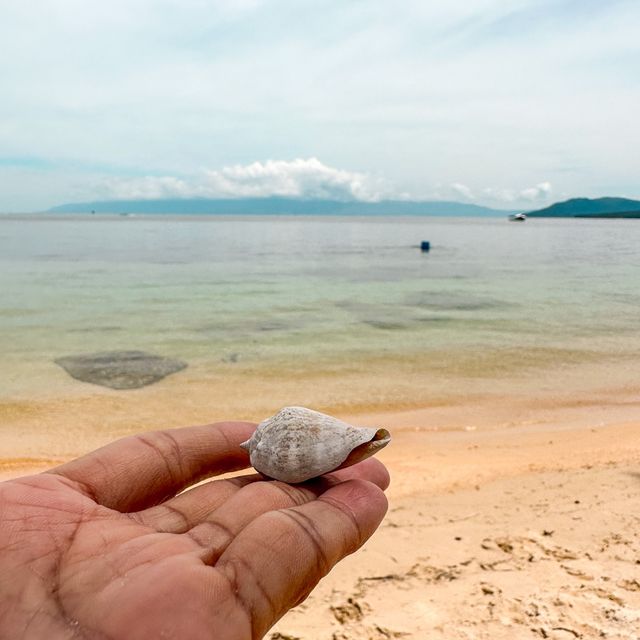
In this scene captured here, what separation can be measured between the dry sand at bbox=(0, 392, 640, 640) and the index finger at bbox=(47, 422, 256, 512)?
1.69 m

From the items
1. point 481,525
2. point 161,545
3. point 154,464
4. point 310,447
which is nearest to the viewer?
point 161,545

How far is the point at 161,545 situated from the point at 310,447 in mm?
1201

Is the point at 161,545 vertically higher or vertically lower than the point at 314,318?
higher

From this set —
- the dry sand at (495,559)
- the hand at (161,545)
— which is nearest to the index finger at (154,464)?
the hand at (161,545)

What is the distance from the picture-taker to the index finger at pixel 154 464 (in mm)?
3686

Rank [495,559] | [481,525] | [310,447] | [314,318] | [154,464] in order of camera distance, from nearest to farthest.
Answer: [310,447] < [154,464] < [495,559] < [481,525] < [314,318]

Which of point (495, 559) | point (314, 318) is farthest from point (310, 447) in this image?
point (314, 318)

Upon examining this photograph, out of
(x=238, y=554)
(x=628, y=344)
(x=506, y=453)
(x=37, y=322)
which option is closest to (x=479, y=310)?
(x=628, y=344)

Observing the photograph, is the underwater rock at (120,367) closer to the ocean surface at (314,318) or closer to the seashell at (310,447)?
the ocean surface at (314,318)

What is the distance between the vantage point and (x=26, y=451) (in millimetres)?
10281

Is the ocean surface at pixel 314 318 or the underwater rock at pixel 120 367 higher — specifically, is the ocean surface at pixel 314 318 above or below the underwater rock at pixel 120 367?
above

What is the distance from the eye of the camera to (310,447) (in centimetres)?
376

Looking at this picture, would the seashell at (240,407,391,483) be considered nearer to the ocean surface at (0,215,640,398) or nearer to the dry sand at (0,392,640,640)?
the dry sand at (0,392,640,640)

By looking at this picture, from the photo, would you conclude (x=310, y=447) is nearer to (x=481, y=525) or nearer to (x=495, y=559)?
(x=495, y=559)
